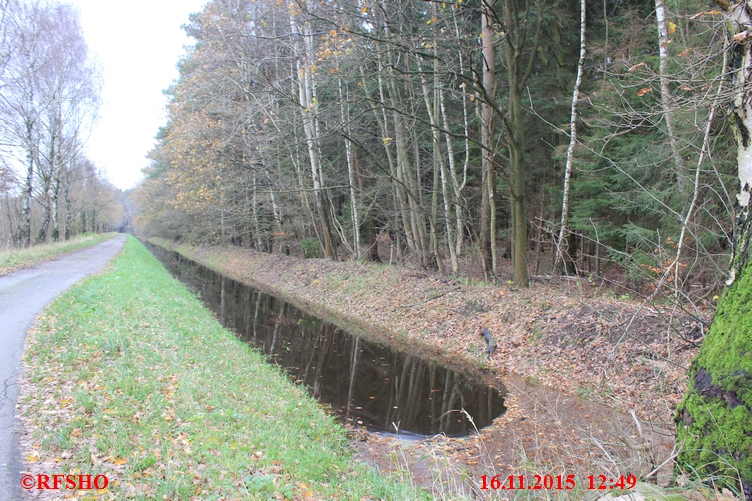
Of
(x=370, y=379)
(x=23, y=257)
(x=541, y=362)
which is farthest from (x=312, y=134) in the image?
(x=541, y=362)

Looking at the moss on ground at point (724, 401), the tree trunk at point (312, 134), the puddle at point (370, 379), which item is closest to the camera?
the moss on ground at point (724, 401)

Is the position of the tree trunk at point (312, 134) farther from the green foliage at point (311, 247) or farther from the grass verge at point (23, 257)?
the grass verge at point (23, 257)

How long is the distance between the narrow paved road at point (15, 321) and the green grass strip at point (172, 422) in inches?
7.1

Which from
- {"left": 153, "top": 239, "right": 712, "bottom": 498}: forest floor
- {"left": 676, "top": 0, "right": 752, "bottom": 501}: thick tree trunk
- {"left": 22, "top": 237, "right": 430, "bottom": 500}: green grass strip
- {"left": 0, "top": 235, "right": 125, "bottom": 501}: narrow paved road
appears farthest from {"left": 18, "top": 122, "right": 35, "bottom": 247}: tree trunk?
{"left": 676, "top": 0, "right": 752, "bottom": 501}: thick tree trunk

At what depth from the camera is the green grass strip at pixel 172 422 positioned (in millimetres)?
4105

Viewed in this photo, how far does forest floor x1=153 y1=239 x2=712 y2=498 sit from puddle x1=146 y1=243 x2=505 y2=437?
1.68ft

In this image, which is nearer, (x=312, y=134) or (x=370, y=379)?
(x=370, y=379)

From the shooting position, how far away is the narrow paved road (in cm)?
383

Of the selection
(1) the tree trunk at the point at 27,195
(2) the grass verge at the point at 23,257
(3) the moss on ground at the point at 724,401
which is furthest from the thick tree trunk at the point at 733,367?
(1) the tree trunk at the point at 27,195

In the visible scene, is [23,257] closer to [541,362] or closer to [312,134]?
[312,134]

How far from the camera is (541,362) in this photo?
9.29 m

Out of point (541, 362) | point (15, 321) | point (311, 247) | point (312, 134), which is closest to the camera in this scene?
point (15, 321)

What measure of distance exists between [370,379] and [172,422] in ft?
16.2

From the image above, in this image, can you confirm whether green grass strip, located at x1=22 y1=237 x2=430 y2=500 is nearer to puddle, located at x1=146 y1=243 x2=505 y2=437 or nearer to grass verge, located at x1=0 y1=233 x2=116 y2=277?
puddle, located at x1=146 y1=243 x2=505 y2=437
